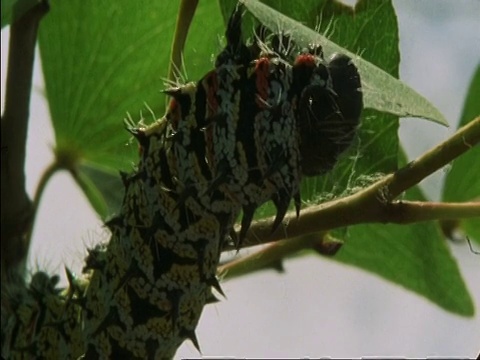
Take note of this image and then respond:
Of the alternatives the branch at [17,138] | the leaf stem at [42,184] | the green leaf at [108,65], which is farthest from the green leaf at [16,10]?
the leaf stem at [42,184]

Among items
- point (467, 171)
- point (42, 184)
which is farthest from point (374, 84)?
point (42, 184)

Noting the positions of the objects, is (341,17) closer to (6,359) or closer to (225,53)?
(225,53)

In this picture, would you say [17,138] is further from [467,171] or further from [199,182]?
[467,171]

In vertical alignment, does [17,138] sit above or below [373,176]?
above

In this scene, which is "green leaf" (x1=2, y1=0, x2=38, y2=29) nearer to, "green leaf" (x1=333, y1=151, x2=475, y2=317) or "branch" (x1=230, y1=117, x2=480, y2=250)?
"branch" (x1=230, y1=117, x2=480, y2=250)

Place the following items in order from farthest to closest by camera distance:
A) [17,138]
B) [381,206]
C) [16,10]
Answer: [17,138]
[16,10]
[381,206]

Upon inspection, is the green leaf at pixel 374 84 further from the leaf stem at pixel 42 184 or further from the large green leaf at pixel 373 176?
the leaf stem at pixel 42 184
